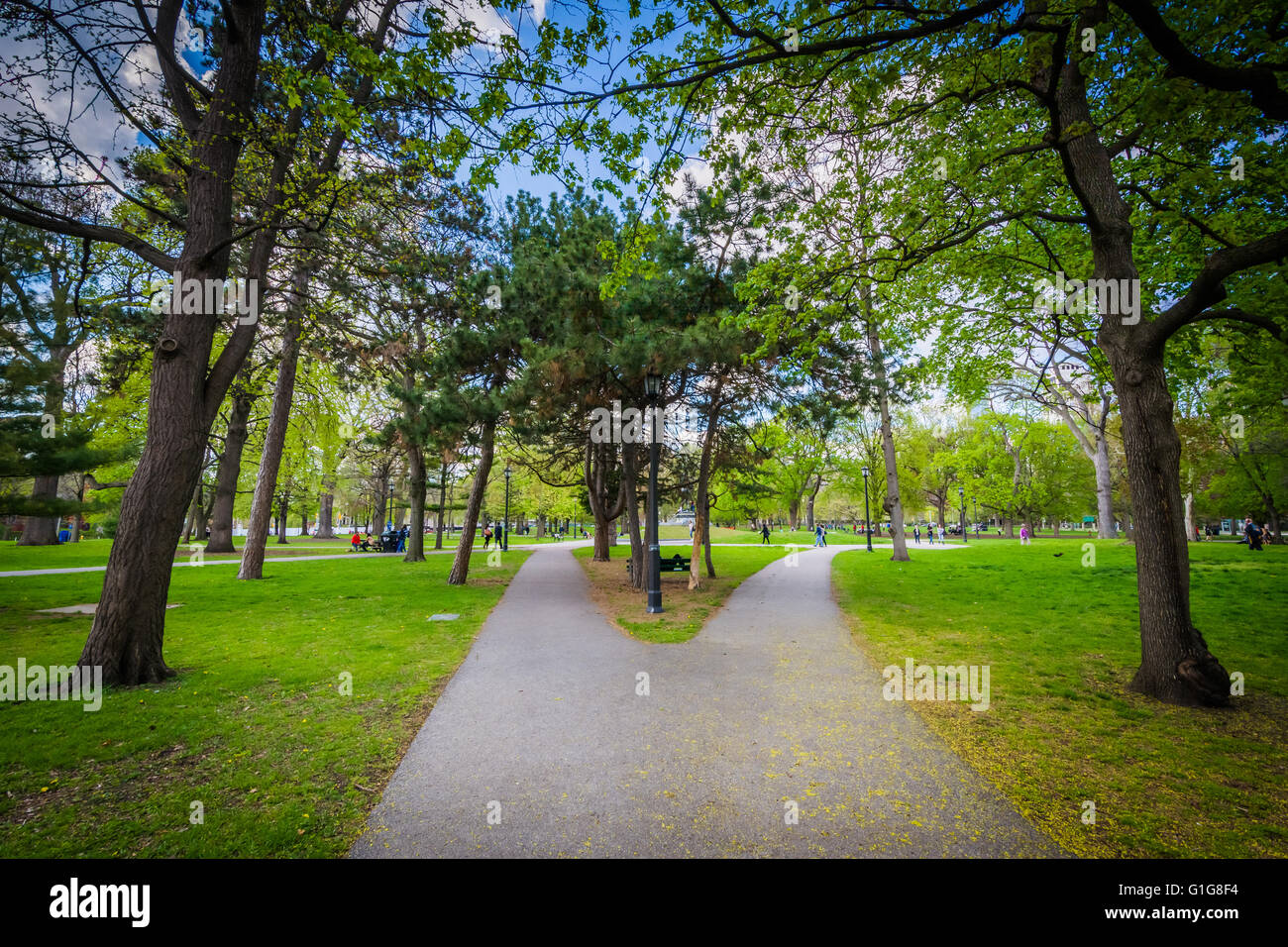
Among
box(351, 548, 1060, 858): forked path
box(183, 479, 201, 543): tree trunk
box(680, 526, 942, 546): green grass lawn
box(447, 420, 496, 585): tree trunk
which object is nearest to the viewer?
box(351, 548, 1060, 858): forked path

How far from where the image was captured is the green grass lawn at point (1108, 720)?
2.96 m

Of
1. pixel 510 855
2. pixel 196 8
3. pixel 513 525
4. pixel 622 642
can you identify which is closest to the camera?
pixel 510 855

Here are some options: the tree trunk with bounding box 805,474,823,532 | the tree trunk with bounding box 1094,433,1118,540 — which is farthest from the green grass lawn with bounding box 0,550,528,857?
the tree trunk with bounding box 805,474,823,532

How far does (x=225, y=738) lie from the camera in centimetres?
410

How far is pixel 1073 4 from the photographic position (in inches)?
161

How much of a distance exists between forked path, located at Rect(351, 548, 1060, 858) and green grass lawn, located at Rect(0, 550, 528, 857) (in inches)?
15.8

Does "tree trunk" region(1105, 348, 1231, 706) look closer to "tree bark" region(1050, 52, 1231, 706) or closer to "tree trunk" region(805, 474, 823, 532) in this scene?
"tree bark" region(1050, 52, 1231, 706)

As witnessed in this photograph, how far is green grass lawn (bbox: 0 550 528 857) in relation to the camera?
2826 mm

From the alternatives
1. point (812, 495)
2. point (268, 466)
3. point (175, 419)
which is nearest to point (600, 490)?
point (268, 466)

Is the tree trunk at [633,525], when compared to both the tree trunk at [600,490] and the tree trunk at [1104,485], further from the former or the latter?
the tree trunk at [1104,485]
